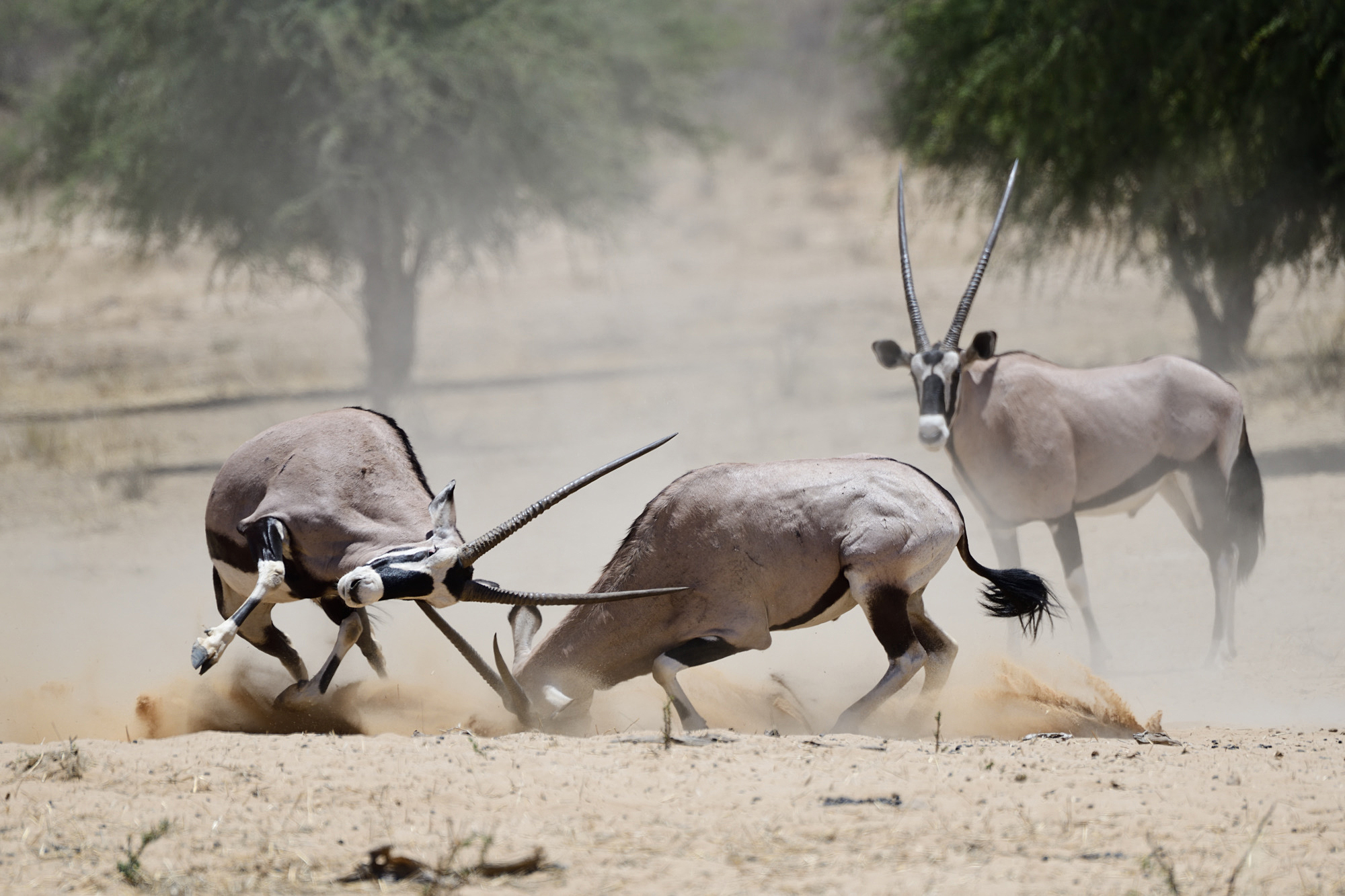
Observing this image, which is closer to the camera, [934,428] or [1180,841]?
[1180,841]

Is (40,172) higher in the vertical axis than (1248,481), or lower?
higher

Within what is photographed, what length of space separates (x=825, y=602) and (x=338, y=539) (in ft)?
6.15

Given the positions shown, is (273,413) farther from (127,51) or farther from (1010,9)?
(1010,9)

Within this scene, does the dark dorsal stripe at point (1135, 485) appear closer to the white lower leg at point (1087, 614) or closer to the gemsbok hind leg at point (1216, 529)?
the gemsbok hind leg at point (1216, 529)

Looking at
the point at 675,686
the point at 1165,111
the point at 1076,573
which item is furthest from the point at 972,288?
the point at 1165,111

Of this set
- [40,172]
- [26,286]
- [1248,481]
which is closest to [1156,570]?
[1248,481]

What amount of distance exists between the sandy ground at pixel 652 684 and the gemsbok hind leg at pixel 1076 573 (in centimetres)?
25

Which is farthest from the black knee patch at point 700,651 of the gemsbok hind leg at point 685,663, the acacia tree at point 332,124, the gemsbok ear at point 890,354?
the acacia tree at point 332,124

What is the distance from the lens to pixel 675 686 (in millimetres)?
5172

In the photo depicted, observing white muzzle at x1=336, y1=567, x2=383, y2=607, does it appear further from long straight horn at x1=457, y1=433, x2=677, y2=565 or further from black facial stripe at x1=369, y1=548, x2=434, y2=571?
long straight horn at x1=457, y1=433, x2=677, y2=565

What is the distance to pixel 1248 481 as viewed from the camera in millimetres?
7496

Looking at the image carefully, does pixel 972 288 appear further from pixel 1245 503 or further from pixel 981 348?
pixel 1245 503

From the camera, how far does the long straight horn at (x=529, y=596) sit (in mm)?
4785

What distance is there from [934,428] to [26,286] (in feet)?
75.7
